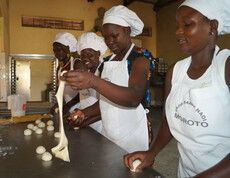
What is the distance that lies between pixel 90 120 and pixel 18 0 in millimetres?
6028

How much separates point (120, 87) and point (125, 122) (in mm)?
395

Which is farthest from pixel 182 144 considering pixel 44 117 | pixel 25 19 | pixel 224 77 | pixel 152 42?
pixel 152 42

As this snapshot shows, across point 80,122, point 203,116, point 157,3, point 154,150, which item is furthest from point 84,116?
point 157,3

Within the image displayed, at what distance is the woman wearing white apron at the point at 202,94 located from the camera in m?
0.77

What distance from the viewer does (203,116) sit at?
30.7 inches

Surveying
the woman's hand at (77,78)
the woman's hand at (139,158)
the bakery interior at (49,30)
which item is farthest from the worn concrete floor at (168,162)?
the woman's hand at (77,78)

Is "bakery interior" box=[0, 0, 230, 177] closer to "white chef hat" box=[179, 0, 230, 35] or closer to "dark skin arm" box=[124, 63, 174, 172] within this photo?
"dark skin arm" box=[124, 63, 174, 172]

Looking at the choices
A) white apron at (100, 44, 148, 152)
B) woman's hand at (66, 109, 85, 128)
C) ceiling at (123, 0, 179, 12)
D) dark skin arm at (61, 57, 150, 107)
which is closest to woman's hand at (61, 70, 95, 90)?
dark skin arm at (61, 57, 150, 107)

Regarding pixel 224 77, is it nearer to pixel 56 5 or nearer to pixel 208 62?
pixel 208 62

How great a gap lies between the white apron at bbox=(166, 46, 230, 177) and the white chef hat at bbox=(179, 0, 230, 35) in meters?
0.12

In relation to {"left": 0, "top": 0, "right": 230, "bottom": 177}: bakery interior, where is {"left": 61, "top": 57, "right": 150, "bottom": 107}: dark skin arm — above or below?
below

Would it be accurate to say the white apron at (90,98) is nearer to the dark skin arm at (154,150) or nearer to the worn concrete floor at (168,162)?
the dark skin arm at (154,150)

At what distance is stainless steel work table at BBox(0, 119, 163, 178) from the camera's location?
31.6 inches

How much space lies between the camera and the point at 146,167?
33.4 inches
